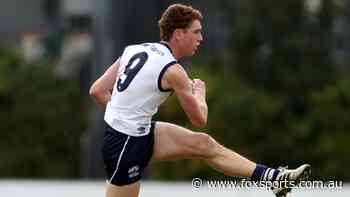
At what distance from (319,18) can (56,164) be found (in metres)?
4.20

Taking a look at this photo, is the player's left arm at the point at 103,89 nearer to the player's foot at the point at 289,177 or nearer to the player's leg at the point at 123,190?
the player's leg at the point at 123,190

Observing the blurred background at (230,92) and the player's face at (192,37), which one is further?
the blurred background at (230,92)

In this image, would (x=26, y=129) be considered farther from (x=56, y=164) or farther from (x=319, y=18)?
(x=319, y=18)

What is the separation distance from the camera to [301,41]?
57.7 feet

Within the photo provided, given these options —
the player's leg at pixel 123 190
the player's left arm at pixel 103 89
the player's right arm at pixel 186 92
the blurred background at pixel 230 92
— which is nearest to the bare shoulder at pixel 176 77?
the player's right arm at pixel 186 92

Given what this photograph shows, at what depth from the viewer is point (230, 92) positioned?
17.2 m

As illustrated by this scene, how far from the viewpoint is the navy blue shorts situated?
7.14m

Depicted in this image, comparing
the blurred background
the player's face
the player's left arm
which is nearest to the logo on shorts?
the player's left arm

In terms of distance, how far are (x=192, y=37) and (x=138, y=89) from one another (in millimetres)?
401

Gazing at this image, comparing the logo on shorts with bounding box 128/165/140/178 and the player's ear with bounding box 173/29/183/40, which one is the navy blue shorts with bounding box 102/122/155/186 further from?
the player's ear with bounding box 173/29/183/40

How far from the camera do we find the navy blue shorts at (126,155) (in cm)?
714

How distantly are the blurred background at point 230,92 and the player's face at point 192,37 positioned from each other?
922 cm

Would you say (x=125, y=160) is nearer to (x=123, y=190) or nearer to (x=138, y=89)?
(x=123, y=190)

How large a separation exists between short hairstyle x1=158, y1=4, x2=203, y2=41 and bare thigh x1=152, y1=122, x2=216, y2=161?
0.54m
